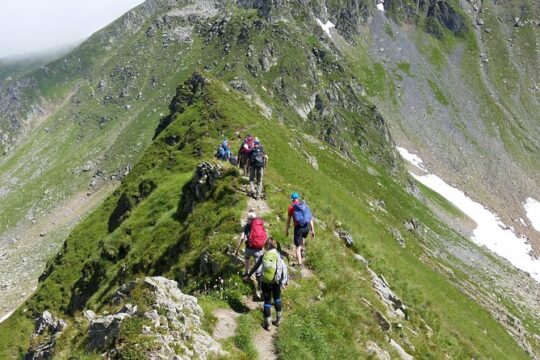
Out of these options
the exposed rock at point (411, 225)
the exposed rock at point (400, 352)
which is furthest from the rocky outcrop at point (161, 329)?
the exposed rock at point (411, 225)

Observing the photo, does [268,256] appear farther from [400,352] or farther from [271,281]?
[400,352]

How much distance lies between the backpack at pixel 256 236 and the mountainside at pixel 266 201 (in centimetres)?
165

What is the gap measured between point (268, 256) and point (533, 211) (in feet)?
545

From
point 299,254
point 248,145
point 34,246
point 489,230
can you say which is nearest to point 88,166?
point 34,246

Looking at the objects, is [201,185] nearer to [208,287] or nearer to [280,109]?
[208,287]

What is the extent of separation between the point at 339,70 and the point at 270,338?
512ft


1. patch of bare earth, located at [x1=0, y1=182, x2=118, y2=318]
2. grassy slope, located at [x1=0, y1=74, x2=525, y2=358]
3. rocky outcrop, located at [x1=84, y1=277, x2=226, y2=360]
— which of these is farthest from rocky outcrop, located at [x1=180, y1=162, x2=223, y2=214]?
patch of bare earth, located at [x1=0, y1=182, x2=118, y2=318]

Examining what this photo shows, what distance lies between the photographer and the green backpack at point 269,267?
15.3 m

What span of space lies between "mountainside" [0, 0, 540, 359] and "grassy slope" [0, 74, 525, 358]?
13cm

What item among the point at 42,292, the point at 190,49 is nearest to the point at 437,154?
the point at 190,49

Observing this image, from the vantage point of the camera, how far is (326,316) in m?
16.5

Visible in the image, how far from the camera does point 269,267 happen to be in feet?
50.3

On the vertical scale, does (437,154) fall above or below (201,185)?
below

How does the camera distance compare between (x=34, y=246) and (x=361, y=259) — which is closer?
(x=361, y=259)
